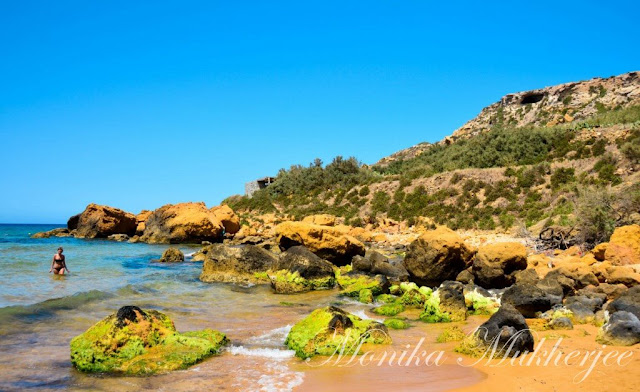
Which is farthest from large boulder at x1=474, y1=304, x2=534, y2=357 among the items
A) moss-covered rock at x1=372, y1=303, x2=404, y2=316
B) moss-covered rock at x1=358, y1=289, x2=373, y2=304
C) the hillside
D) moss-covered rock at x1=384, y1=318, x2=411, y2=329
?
the hillside

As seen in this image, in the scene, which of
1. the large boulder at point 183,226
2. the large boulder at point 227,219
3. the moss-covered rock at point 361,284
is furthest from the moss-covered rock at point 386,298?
the large boulder at point 227,219

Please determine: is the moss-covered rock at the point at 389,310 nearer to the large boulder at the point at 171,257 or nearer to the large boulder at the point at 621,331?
the large boulder at the point at 621,331

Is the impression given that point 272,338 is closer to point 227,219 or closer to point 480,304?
point 480,304

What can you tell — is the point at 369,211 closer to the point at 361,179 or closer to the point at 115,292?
the point at 361,179

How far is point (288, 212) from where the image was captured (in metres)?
39.8

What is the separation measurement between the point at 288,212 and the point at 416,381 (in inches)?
1364

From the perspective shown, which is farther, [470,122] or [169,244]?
[470,122]

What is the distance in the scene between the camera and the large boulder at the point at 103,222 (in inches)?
1407

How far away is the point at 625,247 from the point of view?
10844 millimetres

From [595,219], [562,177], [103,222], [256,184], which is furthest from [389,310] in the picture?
[256,184]

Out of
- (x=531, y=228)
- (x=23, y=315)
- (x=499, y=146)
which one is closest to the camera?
(x=23, y=315)

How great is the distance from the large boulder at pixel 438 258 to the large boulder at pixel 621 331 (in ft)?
18.8

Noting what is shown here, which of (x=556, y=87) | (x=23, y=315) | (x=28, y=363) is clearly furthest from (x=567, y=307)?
(x=556, y=87)

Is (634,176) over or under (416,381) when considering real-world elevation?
over
